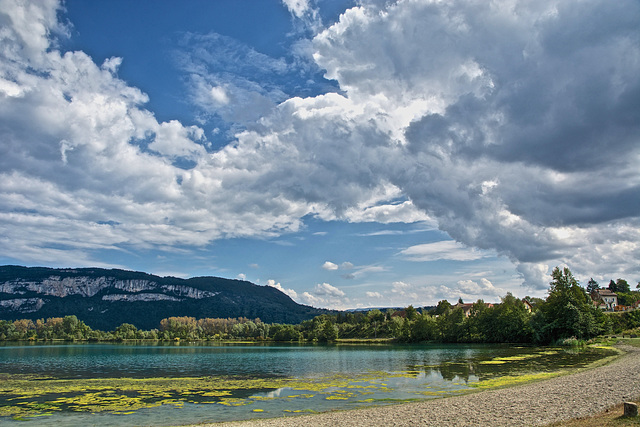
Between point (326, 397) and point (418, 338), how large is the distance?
140025 mm

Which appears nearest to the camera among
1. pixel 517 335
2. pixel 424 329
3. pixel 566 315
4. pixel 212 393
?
pixel 212 393

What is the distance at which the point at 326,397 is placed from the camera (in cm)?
3509

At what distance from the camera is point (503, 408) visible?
25.0 metres

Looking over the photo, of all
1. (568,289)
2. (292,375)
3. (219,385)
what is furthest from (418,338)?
(219,385)

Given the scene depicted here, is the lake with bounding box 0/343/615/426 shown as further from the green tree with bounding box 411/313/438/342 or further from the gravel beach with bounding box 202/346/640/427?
the green tree with bounding box 411/313/438/342

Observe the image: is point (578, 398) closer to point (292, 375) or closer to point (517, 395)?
point (517, 395)

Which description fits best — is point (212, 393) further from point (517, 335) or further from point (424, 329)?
point (424, 329)

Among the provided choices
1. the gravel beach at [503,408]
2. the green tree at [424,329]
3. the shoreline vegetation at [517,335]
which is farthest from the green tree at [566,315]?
the gravel beach at [503,408]

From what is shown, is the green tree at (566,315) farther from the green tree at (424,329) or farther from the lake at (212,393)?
the green tree at (424,329)

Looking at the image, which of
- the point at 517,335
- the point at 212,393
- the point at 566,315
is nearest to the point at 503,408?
the point at 212,393

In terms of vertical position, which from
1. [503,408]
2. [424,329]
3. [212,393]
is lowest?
[212,393]

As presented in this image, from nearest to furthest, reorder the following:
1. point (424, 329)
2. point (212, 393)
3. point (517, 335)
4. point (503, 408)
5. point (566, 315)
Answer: point (503, 408)
point (212, 393)
point (566, 315)
point (517, 335)
point (424, 329)

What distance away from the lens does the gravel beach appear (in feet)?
72.0

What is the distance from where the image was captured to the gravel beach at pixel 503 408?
21953 mm
